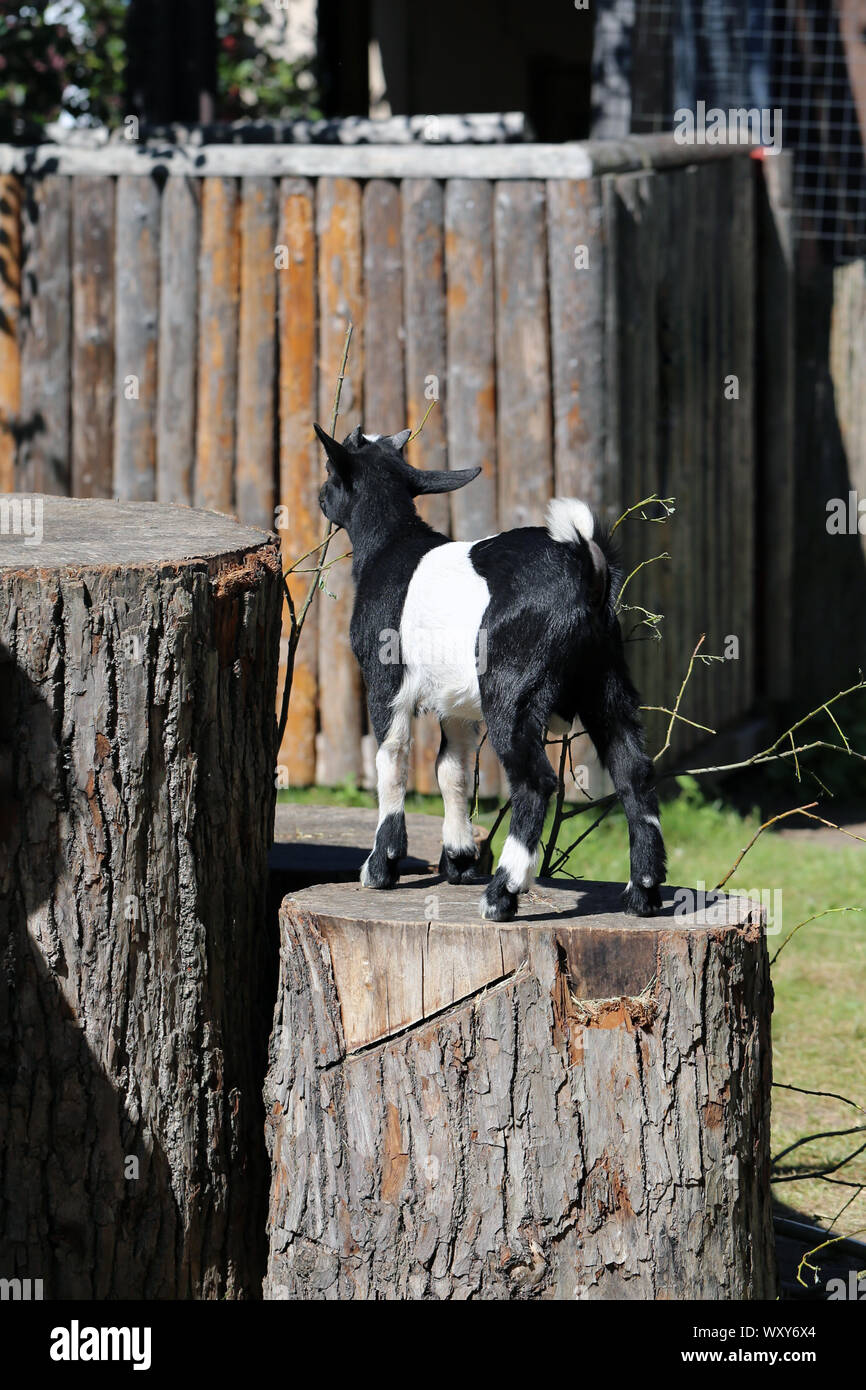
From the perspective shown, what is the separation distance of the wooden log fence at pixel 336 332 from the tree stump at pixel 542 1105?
12.3 feet

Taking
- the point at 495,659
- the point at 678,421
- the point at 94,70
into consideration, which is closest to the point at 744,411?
the point at 678,421

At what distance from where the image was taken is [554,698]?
3.44 m

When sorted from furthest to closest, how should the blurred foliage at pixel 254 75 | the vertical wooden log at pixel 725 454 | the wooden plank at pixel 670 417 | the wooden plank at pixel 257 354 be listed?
the blurred foliage at pixel 254 75
the vertical wooden log at pixel 725 454
the wooden plank at pixel 670 417
the wooden plank at pixel 257 354

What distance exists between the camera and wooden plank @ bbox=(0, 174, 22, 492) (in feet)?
23.9

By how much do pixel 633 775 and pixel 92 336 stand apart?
178 inches

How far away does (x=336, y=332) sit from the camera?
281 inches

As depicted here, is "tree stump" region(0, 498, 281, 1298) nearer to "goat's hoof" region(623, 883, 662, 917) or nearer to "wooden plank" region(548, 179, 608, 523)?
"goat's hoof" region(623, 883, 662, 917)

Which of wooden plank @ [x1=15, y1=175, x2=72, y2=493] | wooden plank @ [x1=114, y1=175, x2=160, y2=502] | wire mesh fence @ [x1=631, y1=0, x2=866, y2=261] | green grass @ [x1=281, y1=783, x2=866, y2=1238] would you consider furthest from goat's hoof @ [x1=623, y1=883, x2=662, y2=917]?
wire mesh fence @ [x1=631, y1=0, x2=866, y2=261]

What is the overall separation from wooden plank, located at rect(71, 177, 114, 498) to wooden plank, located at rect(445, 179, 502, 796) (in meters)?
1.47

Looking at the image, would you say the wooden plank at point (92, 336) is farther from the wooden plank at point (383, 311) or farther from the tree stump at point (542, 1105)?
the tree stump at point (542, 1105)

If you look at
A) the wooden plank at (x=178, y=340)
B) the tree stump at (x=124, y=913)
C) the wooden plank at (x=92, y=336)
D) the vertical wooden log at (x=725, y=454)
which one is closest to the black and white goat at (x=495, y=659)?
the tree stump at (x=124, y=913)

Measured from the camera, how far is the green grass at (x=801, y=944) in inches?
200

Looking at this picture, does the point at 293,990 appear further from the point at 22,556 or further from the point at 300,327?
the point at 300,327

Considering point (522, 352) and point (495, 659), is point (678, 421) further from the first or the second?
point (495, 659)
